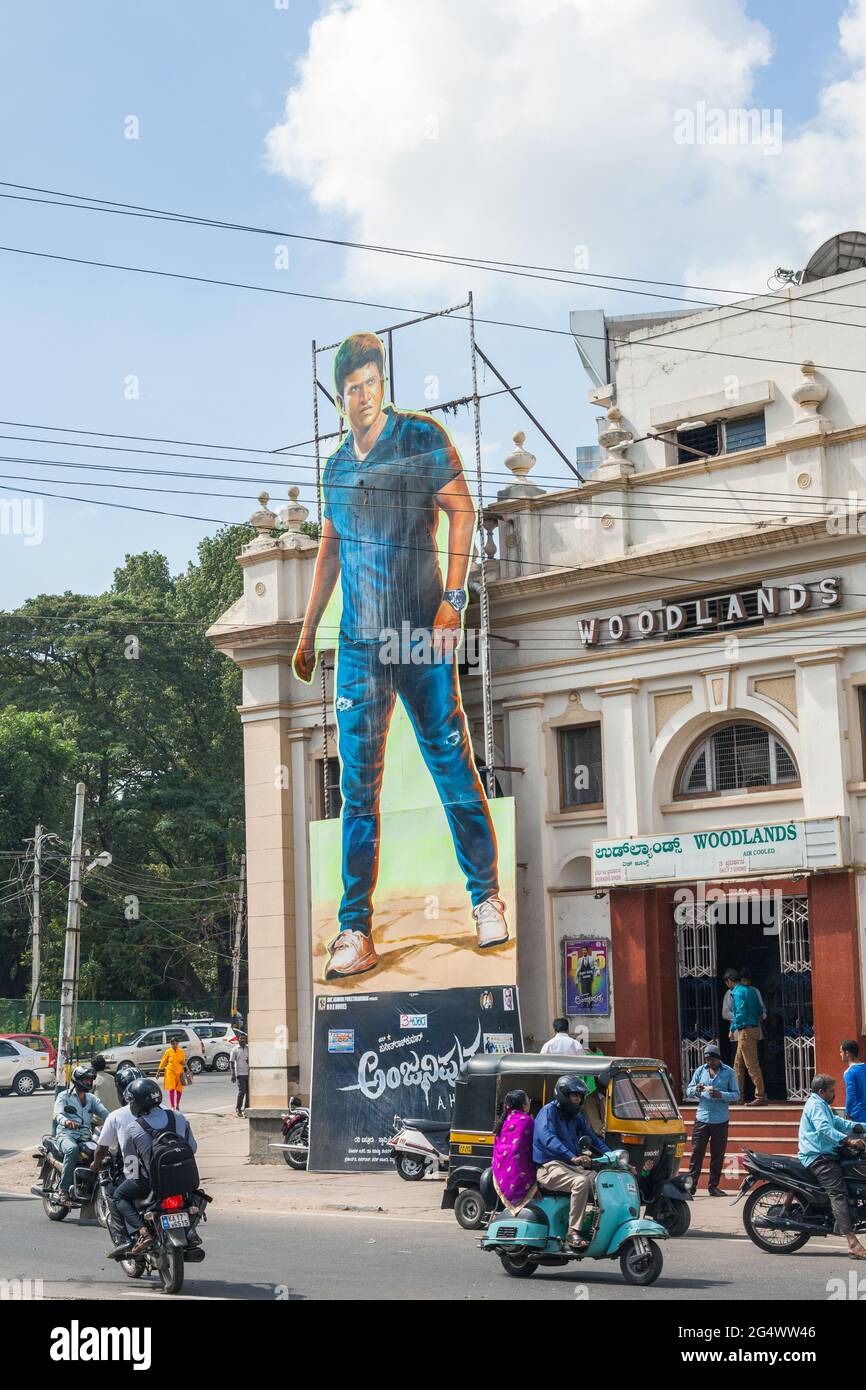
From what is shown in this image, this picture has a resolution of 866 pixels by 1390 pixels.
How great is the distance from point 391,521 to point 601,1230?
1453 cm

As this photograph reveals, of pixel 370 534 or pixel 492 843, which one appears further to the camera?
pixel 370 534

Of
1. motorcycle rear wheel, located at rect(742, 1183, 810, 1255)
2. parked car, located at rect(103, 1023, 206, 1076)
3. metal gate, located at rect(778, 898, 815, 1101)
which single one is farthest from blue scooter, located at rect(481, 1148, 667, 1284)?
parked car, located at rect(103, 1023, 206, 1076)

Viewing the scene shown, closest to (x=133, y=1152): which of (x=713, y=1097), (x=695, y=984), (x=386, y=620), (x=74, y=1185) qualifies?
(x=74, y=1185)

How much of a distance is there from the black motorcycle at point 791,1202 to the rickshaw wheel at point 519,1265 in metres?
2.48

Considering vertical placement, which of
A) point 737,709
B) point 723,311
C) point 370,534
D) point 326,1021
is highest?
point 723,311

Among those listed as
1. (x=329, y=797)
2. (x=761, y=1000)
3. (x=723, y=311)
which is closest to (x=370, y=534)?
(x=329, y=797)

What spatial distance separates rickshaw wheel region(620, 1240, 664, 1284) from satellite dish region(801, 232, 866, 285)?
18.9 meters

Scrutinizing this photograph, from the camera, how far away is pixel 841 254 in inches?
1104

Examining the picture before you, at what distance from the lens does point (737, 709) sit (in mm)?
23484

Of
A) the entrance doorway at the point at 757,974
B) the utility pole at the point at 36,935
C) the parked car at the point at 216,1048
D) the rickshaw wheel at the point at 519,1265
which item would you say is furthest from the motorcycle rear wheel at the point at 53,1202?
the utility pole at the point at 36,935

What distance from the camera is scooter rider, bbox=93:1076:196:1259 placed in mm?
13320
